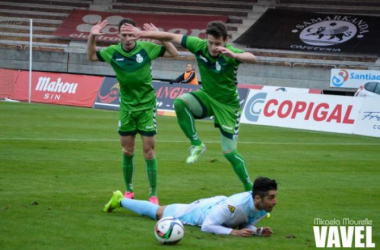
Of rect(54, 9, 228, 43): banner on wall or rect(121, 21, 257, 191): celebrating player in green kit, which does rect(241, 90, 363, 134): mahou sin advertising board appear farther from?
rect(54, 9, 228, 43): banner on wall

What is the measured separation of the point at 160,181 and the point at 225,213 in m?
4.68

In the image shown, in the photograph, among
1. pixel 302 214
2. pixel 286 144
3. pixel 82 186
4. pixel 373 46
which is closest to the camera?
pixel 302 214

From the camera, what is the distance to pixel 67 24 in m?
48.8

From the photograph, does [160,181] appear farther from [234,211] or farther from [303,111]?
[303,111]

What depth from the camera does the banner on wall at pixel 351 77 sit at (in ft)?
125

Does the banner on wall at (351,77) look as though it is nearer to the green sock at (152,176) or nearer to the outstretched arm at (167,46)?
the outstretched arm at (167,46)

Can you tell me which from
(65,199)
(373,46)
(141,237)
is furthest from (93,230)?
(373,46)

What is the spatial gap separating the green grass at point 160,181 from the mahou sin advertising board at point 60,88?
8.33 metres

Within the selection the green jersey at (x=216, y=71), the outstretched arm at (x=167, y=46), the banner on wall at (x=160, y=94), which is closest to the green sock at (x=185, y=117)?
the green jersey at (x=216, y=71)

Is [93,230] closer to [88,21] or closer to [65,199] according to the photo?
[65,199]

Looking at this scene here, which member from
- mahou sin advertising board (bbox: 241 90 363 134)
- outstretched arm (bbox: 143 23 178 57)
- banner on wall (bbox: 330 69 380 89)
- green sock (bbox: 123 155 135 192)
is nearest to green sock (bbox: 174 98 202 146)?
outstretched arm (bbox: 143 23 178 57)

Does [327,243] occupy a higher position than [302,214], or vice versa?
[327,243]

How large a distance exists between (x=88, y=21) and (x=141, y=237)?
41155 mm

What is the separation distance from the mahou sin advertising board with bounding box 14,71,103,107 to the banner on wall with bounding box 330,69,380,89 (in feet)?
40.2
